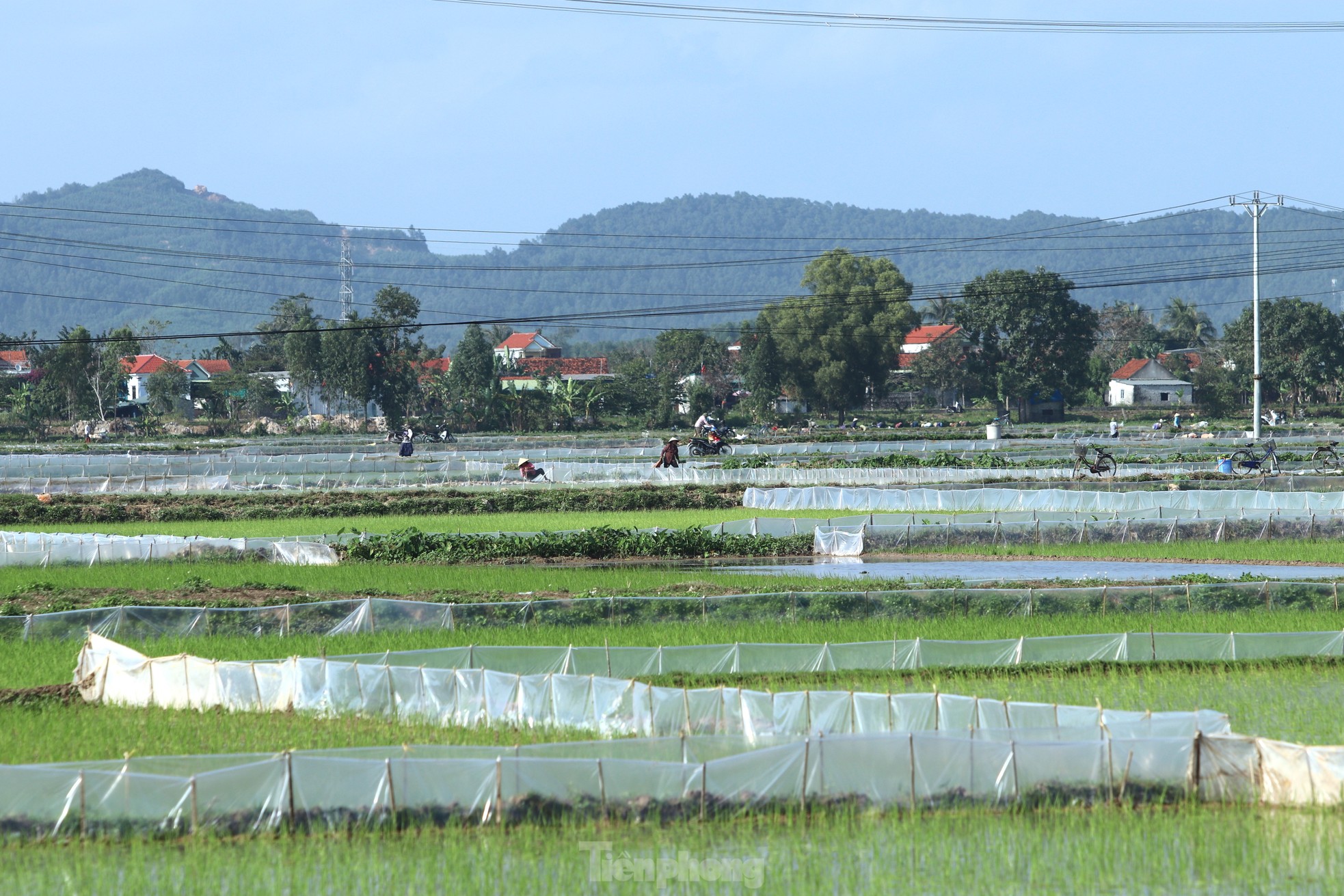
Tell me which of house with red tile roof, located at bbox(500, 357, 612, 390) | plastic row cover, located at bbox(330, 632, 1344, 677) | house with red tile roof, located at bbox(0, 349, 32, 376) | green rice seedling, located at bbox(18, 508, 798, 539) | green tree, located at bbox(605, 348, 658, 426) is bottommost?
green rice seedling, located at bbox(18, 508, 798, 539)

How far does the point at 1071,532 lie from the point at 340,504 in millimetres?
20756

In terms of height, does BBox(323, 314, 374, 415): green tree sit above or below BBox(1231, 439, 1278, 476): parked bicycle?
above

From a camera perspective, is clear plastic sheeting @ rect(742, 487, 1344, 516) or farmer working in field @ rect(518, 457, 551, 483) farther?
farmer working in field @ rect(518, 457, 551, 483)

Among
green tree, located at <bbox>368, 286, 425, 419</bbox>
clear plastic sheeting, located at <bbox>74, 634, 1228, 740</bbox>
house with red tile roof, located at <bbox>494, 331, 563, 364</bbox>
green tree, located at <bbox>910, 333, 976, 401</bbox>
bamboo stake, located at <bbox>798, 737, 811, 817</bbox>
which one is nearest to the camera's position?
bamboo stake, located at <bbox>798, 737, 811, 817</bbox>

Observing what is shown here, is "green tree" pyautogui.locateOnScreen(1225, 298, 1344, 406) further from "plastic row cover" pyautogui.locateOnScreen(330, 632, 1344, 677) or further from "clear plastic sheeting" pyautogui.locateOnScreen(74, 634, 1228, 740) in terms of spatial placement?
"clear plastic sheeting" pyautogui.locateOnScreen(74, 634, 1228, 740)

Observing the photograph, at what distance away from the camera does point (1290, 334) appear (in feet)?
304

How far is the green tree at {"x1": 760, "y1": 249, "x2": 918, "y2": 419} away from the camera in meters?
93.1

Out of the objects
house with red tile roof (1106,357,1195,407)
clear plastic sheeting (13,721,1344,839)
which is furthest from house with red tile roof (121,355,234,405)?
clear plastic sheeting (13,721,1344,839)

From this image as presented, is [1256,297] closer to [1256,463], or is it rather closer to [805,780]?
[1256,463]

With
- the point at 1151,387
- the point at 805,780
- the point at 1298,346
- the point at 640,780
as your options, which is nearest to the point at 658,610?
the point at 805,780

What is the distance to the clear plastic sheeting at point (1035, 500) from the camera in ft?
108

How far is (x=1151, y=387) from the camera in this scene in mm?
111438

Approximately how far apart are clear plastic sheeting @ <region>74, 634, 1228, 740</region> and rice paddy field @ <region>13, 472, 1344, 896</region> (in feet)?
0.93

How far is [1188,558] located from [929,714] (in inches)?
656
